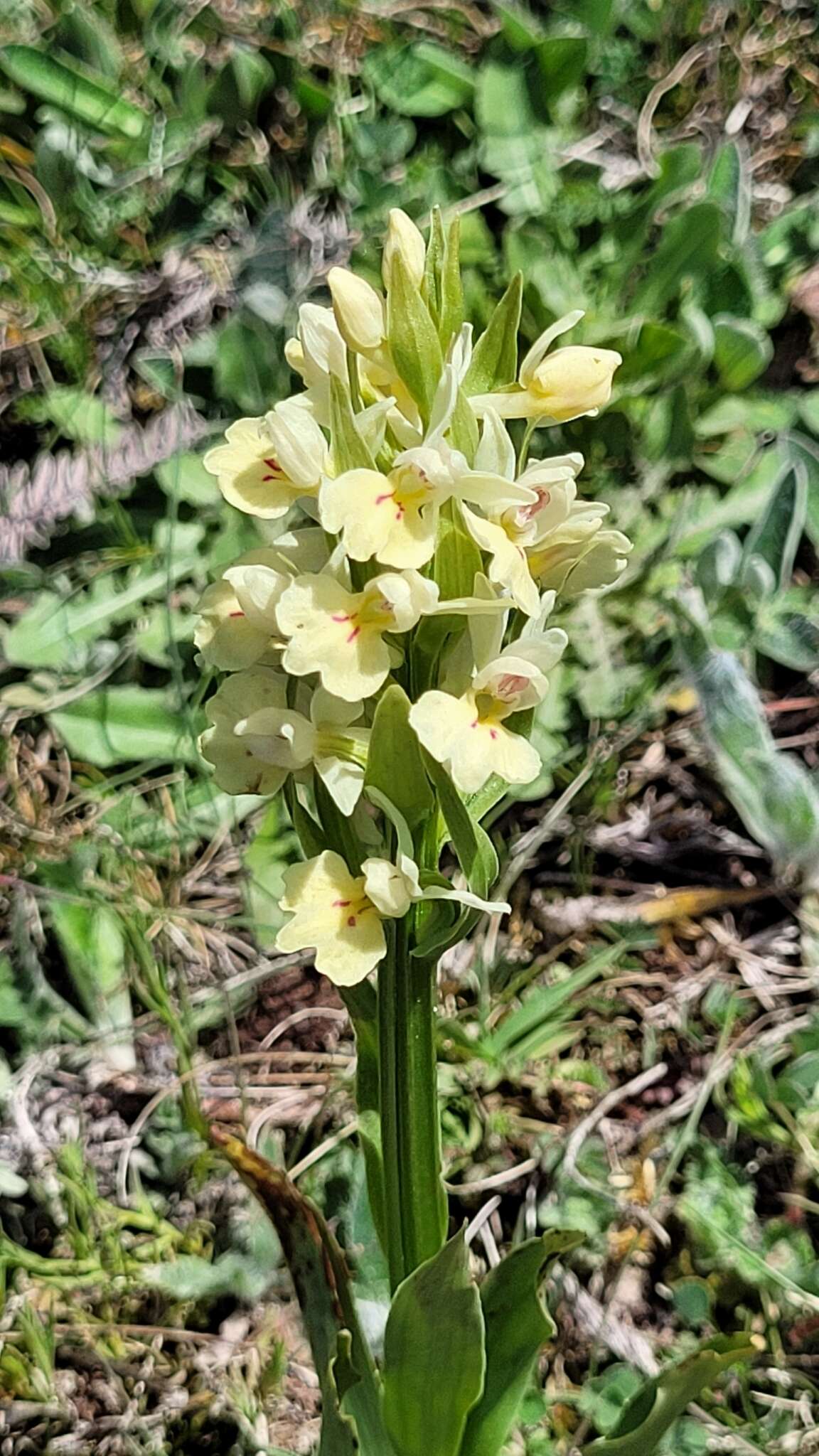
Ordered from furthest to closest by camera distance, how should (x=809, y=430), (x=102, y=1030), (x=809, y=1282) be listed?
(x=809, y=430)
(x=102, y=1030)
(x=809, y=1282)

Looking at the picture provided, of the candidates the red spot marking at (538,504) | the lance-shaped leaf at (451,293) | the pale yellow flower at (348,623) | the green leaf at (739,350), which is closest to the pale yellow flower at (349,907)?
the pale yellow flower at (348,623)

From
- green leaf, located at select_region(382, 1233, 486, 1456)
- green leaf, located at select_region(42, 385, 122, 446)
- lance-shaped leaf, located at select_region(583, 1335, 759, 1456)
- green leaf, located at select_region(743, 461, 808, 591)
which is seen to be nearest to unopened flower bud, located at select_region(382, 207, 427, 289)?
green leaf, located at select_region(382, 1233, 486, 1456)

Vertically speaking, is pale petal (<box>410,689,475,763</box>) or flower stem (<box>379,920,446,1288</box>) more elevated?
pale petal (<box>410,689,475,763</box>)

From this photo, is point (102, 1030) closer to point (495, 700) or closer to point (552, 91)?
point (495, 700)

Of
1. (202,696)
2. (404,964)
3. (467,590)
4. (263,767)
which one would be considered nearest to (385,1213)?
(404,964)

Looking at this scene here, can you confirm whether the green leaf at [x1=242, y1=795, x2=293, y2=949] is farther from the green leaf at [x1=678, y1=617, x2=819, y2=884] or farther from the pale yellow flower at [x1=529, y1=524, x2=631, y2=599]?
the pale yellow flower at [x1=529, y1=524, x2=631, y2=599]

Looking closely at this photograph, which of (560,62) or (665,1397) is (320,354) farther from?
(560,62)
